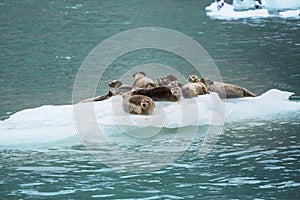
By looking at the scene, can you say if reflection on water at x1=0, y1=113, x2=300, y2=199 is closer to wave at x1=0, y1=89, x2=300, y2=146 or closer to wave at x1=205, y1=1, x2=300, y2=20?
wave at x1=0, y1=89, x2=300, y2=146

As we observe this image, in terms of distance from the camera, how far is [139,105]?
288 inches

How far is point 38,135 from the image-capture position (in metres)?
6.95

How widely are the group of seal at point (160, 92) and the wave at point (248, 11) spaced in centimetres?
966

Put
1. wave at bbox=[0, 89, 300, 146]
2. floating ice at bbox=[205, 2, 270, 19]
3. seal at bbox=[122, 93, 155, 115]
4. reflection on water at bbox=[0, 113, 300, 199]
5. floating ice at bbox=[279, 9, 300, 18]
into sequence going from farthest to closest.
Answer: floating ice at bbox=[205, 2, 270, 19], floating ice at bbox=[279, 9, 300, 18], seal at bbox=[122, 93, 155, 115], wave at bbox=[0, 89, 300, 146], reflection on water at bbox=[0, 113, 300, 199]

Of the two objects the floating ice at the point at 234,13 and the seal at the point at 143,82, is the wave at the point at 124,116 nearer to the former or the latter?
the seal at the point at 143,82

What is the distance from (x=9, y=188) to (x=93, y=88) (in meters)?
4.12

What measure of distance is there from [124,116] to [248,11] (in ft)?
40.4

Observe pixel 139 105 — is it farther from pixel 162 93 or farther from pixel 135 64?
pixel 135 64

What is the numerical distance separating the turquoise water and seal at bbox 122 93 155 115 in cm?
32

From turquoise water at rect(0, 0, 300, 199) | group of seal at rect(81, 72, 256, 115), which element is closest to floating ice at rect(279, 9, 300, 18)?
turquoise water at rect(0, 0, 300, 199)

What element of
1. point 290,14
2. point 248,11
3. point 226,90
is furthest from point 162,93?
point 248,11

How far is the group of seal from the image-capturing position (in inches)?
A: 290

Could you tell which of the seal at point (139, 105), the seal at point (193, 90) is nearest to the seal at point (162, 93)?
the seal at point (193, 90)

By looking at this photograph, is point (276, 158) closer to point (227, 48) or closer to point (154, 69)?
point (154, 69)
